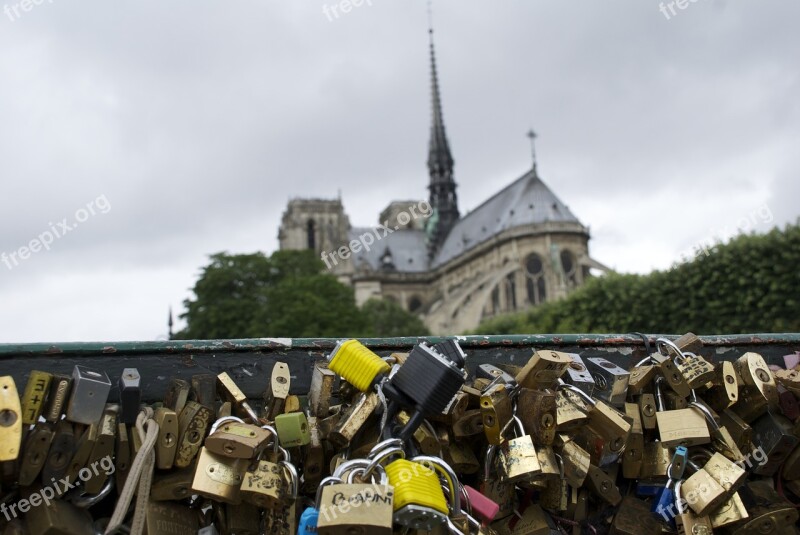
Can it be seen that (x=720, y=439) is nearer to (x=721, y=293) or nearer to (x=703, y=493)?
(x=703, y=493)

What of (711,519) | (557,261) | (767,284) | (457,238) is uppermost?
(457,238)

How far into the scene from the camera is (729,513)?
3615mm

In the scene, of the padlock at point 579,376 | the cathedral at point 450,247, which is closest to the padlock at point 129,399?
the padlock at point 579,376

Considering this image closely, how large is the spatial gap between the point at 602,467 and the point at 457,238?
92.2 m

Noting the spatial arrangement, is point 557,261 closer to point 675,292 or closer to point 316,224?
point 316,224

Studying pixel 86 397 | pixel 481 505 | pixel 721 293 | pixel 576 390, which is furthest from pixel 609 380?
pixel 721 293

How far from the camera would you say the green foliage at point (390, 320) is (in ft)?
220

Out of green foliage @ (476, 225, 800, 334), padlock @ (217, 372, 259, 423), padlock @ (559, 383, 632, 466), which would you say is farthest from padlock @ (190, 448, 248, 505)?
green foliage @ (476, 225, 800, 334)

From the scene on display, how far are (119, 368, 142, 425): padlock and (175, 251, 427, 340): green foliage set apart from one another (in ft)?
151

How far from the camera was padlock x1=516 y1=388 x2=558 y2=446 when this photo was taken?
11.1 ft

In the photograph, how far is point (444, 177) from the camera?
9962 cm

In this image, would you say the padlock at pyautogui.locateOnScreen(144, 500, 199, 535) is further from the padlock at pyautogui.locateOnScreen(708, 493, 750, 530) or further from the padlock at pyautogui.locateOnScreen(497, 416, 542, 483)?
the padlock at pyautogui.locateOnScreen(708, 493, 750, 530)

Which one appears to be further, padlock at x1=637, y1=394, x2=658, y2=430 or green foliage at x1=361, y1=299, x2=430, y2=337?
green foliage at x1=361, y1=299, x2=430, y2=337

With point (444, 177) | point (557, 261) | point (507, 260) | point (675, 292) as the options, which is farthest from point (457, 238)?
point (675, 292)
